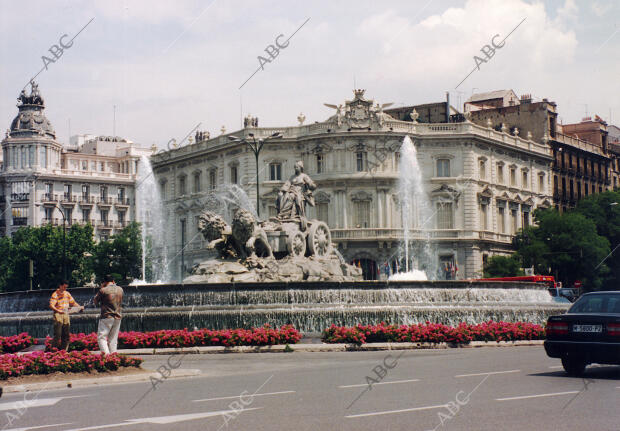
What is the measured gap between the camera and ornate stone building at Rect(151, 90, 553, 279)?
229ft

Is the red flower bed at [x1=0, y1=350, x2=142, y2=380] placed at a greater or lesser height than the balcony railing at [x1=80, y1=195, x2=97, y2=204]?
lesser

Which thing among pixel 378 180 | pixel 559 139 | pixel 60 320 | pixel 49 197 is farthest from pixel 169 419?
pixel 49 197

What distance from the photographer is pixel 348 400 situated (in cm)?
1221

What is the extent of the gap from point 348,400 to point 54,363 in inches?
238

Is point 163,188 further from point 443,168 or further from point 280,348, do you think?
point 280,348

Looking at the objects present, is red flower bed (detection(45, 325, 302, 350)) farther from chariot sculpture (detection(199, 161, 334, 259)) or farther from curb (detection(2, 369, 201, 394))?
chariot sculpture (detection(199, 161, 334, 259))

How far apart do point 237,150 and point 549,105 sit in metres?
29.6

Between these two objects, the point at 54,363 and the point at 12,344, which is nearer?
the point at 54,363

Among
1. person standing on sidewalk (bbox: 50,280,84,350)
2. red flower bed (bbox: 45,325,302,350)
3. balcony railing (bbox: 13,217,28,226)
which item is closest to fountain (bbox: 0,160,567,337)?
red flower bed (bbox: 45,325,302,350)

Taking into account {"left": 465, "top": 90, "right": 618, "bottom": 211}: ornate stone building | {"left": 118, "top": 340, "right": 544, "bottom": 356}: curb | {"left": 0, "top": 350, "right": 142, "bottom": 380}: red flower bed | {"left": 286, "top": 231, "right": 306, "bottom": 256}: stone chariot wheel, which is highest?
{"left": 465, "top": 90, "right": 618, "bottom": 211}: ornate stone building

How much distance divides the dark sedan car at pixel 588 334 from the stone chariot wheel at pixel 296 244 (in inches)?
631

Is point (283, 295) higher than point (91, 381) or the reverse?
higher

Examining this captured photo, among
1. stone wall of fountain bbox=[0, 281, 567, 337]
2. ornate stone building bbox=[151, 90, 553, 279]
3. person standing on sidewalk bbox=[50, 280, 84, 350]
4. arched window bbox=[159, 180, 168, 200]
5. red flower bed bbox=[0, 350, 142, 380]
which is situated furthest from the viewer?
arched window bbox=[159, 180, 168, 200]

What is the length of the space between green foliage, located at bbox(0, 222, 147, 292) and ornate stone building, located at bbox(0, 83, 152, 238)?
41.1 ft
